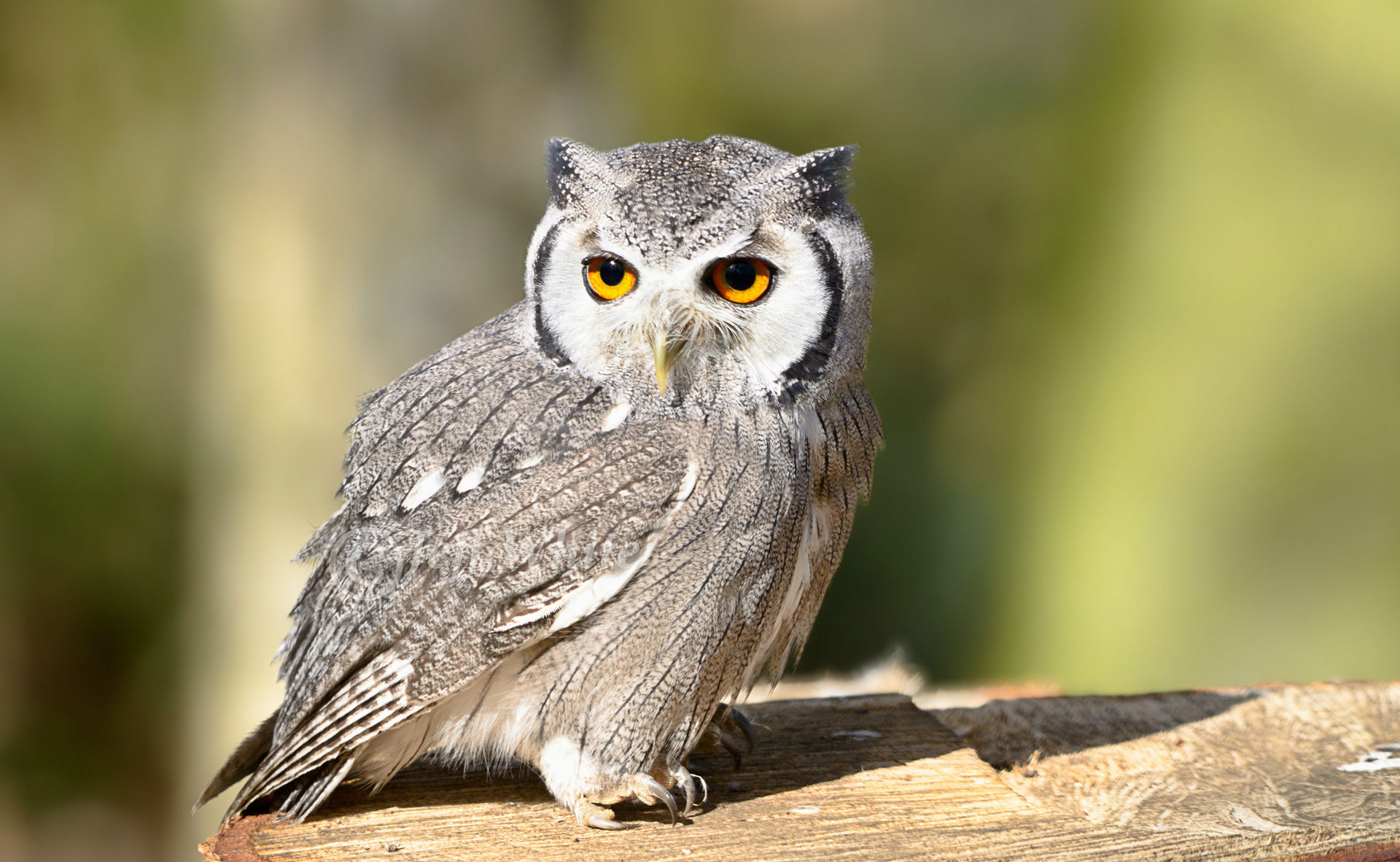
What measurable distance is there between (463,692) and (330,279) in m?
2.03

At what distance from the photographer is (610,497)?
1.74 m

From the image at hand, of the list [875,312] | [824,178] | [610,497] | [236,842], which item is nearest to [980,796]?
[610,497]

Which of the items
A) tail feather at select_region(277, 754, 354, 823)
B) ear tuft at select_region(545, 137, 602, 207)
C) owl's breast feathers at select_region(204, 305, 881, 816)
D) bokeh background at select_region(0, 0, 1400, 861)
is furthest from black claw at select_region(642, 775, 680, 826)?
bokeh background at select_region(0, 0, 1400, 861)

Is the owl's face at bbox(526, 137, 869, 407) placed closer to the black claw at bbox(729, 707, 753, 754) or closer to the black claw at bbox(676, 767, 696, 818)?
the black claw at bbox(676, 767, 696, 818)

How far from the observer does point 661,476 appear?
1743 millimetres

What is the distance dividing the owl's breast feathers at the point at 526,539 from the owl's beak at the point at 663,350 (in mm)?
115

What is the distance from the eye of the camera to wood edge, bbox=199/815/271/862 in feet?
5.72

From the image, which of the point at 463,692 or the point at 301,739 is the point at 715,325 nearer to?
Result: the point at 463,692

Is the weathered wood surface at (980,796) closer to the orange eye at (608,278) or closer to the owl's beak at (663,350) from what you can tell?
the owl's beak at (663,350)

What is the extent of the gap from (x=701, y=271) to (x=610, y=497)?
36cm

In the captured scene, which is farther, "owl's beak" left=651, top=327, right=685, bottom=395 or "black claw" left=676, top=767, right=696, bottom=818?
"black claw" left=676, top=767, right=696, bottom=818

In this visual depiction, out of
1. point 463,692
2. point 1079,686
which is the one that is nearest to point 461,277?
point 463,692

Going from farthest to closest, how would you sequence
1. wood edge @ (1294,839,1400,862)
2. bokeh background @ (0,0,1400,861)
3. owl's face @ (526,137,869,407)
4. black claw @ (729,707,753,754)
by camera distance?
bokeh background @ (0,0,1400,861), black claw @ (729,707,753,754), wood edge @ (1294,839,1400,862), owl's face @ (526,137,869,407)

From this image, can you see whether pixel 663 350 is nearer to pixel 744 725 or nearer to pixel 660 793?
pixel 660 793
